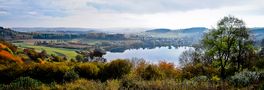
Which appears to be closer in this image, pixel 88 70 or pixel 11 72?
pixel 88 70

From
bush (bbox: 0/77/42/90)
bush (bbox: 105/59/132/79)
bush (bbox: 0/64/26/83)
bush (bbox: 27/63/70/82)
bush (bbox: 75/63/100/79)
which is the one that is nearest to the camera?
bush (bbox: 0/77/42/90)

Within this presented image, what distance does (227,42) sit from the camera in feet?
142

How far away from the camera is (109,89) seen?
36.1ft

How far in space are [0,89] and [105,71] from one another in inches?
947

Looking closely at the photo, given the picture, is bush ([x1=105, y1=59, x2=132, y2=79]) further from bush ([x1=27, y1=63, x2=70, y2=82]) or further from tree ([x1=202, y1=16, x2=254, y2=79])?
tree ([x1=202, y1=16, x2=254, y2=79])

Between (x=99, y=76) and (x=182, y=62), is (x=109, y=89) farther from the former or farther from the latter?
(x=182, y=62)

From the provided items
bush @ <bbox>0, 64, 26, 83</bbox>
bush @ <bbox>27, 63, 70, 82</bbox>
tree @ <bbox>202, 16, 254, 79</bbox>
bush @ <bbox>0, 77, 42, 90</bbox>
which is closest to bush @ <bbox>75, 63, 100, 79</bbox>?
bush @ <bbox>27, 63, 70, 82</bbox>

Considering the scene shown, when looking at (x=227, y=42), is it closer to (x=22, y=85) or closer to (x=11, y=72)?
(x=11, y=72)

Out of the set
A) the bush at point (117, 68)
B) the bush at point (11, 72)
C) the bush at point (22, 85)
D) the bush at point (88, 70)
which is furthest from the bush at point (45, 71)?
the bush at point (22, 85)

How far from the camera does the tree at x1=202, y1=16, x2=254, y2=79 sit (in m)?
42.8

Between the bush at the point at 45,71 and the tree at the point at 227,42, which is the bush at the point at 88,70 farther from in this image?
the tree at the point at 227,42

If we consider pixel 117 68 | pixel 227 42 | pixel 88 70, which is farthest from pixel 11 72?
pixel 227 42

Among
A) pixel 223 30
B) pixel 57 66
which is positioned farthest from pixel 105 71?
pixel 223 30

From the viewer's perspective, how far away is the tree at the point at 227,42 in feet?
140
